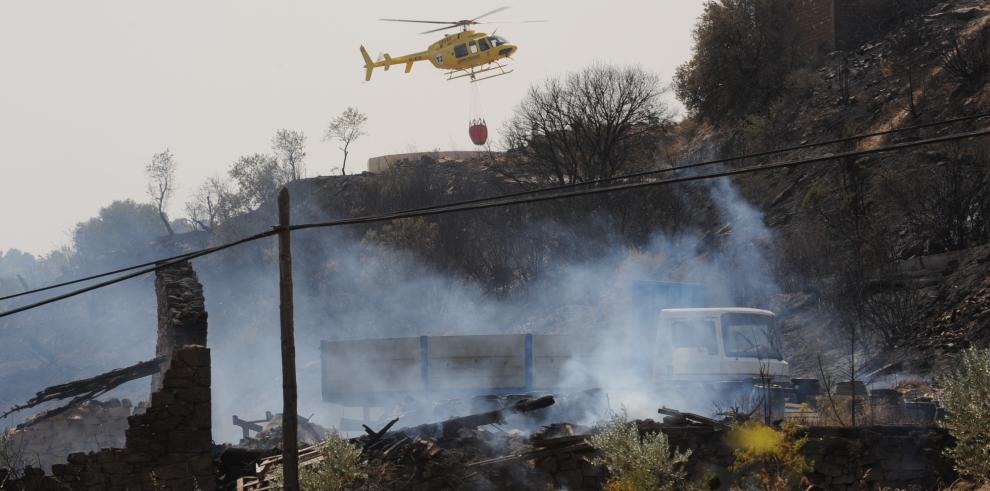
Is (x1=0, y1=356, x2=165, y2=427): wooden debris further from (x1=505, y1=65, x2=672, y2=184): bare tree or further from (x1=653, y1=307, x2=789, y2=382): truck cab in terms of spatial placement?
(x1=505, y1=65, x2=672, y2=184): bare tree

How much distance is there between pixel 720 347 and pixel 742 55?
32320 millimetres

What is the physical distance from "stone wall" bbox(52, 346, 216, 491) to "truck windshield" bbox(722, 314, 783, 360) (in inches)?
347

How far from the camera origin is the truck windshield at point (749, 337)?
1759 cm

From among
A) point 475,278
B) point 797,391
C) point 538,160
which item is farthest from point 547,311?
point 797,391

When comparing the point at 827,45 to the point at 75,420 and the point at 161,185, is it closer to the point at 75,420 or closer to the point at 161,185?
the point at 75,420

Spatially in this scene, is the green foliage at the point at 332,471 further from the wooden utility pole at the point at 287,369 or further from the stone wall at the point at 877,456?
the stone wall at the point at 877,456

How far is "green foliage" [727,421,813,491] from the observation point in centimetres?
1368

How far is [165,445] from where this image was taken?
15852 mm

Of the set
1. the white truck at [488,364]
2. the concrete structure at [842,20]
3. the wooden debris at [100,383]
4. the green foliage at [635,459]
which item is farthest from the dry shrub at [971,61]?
the wooden debris at [100,383]

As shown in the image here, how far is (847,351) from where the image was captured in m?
24.6

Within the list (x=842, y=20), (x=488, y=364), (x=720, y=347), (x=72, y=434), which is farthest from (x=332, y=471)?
(x=842, y=20)

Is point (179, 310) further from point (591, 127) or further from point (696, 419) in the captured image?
point (591, 127)

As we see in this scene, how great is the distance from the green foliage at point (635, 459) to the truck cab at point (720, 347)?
4146mm

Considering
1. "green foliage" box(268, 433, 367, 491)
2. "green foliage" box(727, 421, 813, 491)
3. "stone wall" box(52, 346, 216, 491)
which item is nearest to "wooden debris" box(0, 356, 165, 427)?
"stone wall" box(52, 346, 216, 491)
